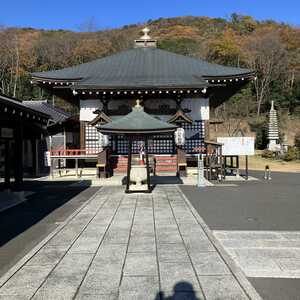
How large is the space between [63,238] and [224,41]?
49515mm

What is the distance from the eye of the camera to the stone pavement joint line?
4816 millimetres

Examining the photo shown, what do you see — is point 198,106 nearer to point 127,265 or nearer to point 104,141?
point 104,141

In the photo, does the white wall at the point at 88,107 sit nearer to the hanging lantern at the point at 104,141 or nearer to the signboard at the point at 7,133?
the hanging lantern at the point at 104,141

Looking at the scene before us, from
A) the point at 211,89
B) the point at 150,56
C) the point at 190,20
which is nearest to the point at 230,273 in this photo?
the point at 211,89

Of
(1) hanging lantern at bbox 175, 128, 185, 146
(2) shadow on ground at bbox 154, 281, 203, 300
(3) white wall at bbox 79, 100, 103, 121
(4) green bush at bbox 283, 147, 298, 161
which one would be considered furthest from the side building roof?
(4) green bush at bbox 283, 147, 298, 161

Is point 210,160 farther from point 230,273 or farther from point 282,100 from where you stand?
point 282,100

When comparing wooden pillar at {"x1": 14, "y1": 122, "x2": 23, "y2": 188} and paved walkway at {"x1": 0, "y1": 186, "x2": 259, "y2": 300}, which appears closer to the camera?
paved walkway at {"x1": 0, "y1": 186, "x2": 259, "y2": 300}

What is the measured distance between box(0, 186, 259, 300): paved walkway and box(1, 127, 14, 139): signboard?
384 centimetres

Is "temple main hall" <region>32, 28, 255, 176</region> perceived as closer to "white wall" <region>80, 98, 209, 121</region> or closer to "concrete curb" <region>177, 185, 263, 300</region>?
"white wall" <region>80, 98, 209, 121</region>

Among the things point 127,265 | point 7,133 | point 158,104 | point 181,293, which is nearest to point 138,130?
point 7,133

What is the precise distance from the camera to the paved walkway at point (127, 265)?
4047 millimetres

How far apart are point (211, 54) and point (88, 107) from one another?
115ft

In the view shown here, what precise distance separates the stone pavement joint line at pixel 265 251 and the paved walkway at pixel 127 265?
0.84ft

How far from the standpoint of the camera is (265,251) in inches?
224
